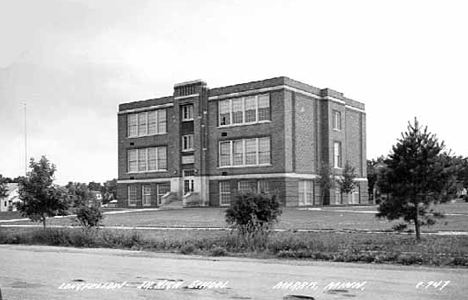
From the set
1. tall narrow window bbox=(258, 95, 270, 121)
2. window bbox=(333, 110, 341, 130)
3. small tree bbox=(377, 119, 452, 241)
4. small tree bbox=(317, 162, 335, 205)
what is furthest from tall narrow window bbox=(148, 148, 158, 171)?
small tree bbox=(377, 119, 452, 241)

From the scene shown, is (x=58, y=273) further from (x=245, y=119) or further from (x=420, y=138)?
(x=245, y=119)

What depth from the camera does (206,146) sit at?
203 ft

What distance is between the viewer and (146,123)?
68.4m

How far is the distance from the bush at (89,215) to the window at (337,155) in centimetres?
3974

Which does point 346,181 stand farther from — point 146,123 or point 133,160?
point 133,160

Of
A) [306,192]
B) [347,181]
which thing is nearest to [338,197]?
[347,181]

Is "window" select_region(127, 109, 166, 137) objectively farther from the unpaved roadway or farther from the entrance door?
the unpaved roadway

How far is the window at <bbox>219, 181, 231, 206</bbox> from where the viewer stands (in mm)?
60434

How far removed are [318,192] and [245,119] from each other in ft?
33.6

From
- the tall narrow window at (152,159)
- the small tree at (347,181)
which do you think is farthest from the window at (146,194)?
the small tree at (347,181)

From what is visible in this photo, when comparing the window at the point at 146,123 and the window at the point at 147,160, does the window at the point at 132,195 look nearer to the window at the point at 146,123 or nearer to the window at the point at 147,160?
the window at the point at 147,160

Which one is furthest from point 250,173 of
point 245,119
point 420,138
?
point 420,138

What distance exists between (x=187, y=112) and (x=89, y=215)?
127ft

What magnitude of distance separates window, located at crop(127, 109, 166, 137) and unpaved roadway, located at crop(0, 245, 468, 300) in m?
49.7
